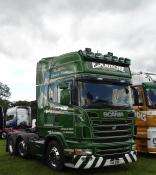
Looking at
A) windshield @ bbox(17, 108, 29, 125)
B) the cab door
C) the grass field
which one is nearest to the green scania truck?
the grass field

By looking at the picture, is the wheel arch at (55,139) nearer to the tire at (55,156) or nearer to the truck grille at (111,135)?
the tire at (55,156)

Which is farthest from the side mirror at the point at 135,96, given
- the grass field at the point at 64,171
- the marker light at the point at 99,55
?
the grass field at the point at 64,171

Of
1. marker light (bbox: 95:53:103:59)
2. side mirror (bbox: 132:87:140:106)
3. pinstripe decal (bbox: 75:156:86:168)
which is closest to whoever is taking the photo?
pinstripe decal (bbox: 75:156:86:168)

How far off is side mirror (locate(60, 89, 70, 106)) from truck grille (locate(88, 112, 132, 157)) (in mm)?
858

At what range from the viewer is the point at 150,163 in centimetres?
1384

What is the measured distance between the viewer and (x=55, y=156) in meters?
12.2

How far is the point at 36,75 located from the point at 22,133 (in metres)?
2.50

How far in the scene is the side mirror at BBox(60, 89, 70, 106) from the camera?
11664mm

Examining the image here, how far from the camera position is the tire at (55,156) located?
11.8 metres

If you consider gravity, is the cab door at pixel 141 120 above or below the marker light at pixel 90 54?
below

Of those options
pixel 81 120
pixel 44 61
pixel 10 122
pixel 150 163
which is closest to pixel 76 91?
pixel 81 120

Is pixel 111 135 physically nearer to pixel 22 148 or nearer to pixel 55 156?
pixel 55 156

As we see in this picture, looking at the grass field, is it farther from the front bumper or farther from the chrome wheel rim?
the front bumper

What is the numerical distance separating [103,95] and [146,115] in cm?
A: 363
